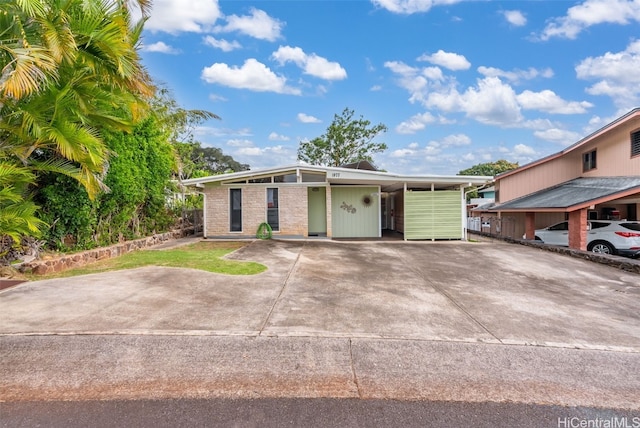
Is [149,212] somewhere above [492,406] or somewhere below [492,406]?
above

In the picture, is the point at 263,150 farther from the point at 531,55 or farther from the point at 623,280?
the point at 623,280

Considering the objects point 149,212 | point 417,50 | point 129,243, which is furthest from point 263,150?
point 129,243

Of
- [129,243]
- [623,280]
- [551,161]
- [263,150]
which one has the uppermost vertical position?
[263,150]

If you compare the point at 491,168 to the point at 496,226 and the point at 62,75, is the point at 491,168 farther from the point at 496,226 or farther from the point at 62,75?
the point at 62,75

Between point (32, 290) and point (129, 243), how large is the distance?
4759mm

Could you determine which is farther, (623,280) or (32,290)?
(623,280)

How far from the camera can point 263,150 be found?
34.2 metres

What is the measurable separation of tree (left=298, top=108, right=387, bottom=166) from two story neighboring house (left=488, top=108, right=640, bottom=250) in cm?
1710

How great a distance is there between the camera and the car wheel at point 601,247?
11.9 meters

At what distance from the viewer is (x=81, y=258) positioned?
8000 millimetres

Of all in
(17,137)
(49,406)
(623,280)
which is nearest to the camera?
(49,406)

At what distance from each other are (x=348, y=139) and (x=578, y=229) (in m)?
26.5

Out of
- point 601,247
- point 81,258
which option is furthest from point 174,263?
point 601,247

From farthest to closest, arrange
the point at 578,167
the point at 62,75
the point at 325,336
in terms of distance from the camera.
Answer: the point at 578,167, the point at 62,75, the point at 325,336
